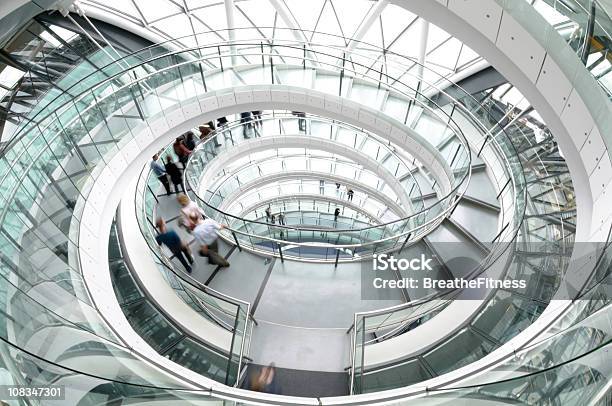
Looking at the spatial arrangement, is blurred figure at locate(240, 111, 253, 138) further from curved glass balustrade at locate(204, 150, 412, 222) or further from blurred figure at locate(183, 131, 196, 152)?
curved glass balustrade at locate(204, 150, 412, 222)

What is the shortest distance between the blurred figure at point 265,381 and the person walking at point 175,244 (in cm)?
354

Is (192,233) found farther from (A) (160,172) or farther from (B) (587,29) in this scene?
(B) (587,29)

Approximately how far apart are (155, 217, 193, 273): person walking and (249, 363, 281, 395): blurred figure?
3.54 m

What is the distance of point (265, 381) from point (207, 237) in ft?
12.3

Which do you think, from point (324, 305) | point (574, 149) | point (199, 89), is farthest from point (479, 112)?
point (199, 89)

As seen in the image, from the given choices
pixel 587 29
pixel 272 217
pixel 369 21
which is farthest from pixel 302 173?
pixel 587 29

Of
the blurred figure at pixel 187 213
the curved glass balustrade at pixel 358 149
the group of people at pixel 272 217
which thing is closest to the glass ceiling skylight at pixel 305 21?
the curved glass balustrade at pixel 358 149

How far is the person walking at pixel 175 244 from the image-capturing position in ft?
30.1

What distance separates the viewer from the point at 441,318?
25.0 feet

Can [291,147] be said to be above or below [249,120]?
below

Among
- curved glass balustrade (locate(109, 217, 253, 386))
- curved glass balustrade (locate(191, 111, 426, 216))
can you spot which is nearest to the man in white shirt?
curved glass balustrade (locate(109, 217, 253, 386))

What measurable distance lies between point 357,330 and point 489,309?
2.27 metres

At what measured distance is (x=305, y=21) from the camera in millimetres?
14078

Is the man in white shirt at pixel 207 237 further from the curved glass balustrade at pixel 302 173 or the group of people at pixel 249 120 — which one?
the curved glass balustrade at pixel 302 173
